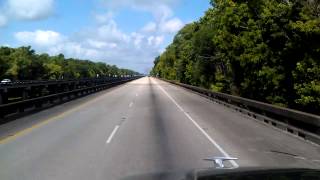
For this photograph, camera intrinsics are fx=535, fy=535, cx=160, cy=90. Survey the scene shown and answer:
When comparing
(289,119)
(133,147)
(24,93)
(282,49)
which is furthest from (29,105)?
(133,147)

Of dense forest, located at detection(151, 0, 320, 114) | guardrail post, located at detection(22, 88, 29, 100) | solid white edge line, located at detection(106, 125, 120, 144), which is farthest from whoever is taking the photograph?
guardrail post, located at detection(22, 88, 29, 100)

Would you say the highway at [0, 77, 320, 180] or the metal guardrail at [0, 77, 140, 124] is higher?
the highway at [0, 77, 320, 180]

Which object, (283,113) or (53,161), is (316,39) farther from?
(53,161)

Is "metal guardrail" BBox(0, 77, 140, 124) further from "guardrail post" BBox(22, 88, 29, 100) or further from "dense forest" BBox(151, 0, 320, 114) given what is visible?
"dense forest" BBox(151, 0, 320, 114)

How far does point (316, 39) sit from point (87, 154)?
43.9ft

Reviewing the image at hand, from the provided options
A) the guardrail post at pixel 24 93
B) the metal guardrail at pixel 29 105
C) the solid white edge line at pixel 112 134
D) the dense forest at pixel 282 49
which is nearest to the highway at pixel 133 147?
the solid white edge line at pixel 112 134

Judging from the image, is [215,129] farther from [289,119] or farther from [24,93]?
[24,93]

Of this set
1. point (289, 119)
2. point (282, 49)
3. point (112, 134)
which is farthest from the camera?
point (282, 49)

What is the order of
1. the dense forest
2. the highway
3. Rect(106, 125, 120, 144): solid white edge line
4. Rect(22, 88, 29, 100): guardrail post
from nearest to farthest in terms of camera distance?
the highway, Rect(106, 125, 120, 144): solid white edge line, the dense forest, Rect(22, 88, 29, 100): guardrail post

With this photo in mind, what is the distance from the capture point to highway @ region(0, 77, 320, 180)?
1055cm

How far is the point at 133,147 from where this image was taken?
13797mm

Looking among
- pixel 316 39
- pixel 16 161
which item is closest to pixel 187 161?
pixel 16 161

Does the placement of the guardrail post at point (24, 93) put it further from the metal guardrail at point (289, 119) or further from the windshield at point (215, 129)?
the metal guardrail at point (289, 119)

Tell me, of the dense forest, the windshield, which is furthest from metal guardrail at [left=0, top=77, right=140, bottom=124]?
the dense forest
